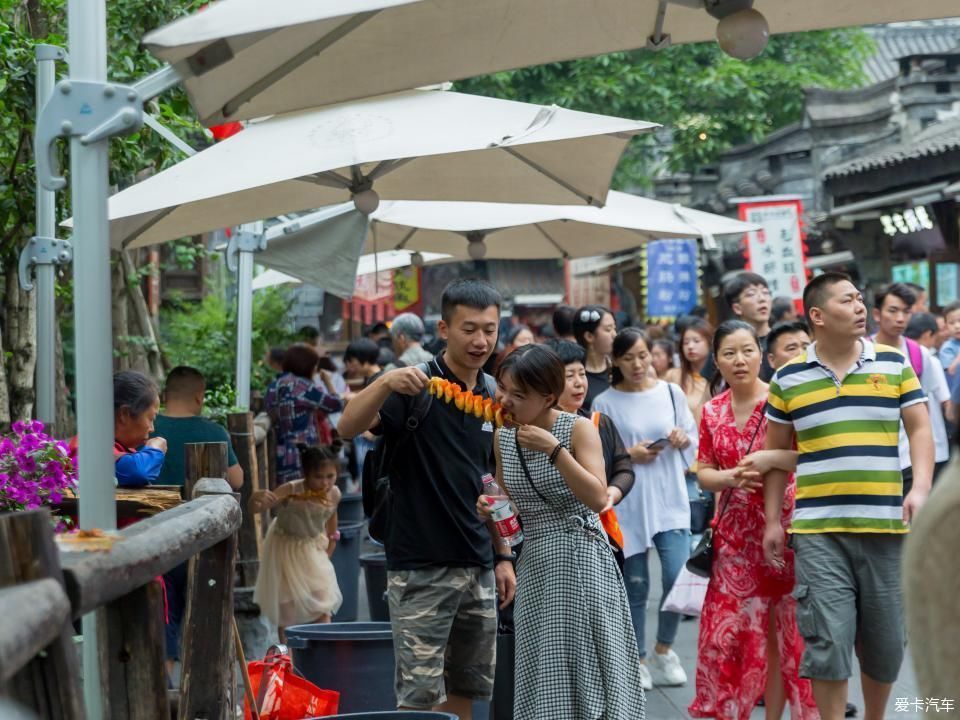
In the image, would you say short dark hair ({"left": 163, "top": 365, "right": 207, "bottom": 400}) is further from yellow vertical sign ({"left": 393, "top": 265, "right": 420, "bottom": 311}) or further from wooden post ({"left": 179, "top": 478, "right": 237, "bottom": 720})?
yellow vertical sign ({"left": 393, "top": 265, "right": 420, "bottom": 311})

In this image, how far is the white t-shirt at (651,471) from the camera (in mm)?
7398

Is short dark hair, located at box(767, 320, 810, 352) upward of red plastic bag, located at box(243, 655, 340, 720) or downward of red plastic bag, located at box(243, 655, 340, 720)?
upward

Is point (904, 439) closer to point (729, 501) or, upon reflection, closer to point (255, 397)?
point (729, 501)

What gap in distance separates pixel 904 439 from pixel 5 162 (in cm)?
508

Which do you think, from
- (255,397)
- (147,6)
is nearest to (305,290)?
(255,397)

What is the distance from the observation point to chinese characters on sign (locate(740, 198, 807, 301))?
14898 millimetres

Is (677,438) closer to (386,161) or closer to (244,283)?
(386,161)

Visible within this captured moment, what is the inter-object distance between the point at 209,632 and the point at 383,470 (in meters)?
1.06

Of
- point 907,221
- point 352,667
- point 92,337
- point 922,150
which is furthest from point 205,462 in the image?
point 907,221

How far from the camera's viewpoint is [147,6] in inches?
333

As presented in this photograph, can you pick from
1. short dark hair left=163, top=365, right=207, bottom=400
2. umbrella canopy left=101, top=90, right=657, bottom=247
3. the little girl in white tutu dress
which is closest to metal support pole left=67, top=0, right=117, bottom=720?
umbrella canopy left=101, top=90, right=657, bottom=247

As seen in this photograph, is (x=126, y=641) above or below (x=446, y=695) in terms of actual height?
above

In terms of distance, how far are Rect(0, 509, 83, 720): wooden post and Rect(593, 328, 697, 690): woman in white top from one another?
493 centimetres

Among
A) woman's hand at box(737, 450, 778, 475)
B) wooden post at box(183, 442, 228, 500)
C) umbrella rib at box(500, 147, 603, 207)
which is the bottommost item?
woman's hand at box(737, 450, 778, 475)
